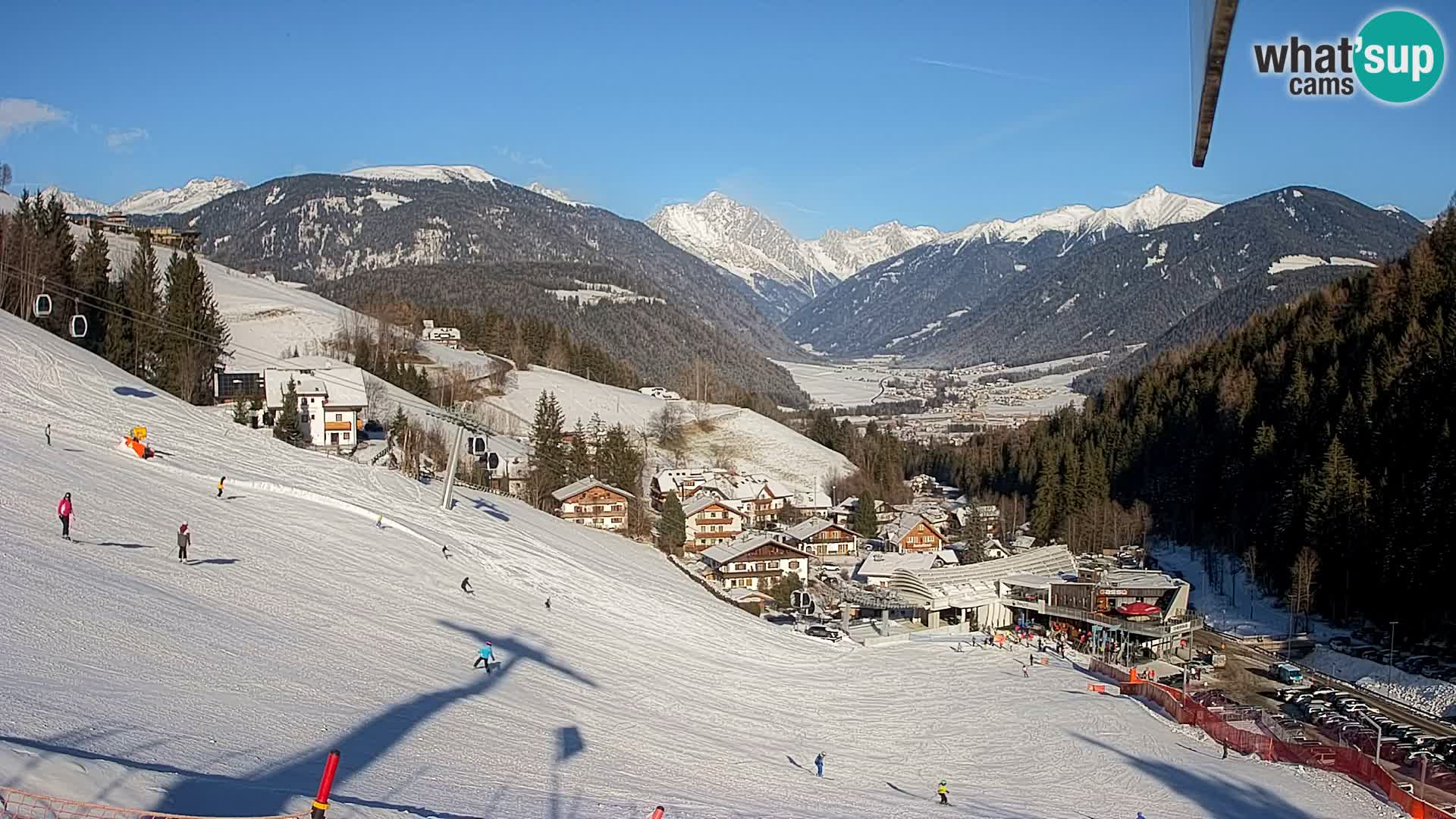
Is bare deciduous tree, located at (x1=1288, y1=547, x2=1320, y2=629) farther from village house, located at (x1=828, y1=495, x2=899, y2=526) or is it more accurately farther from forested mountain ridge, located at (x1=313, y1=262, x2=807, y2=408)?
forested mountain ridge, located at (x1=313, y1=262, x2=807, y2=408)

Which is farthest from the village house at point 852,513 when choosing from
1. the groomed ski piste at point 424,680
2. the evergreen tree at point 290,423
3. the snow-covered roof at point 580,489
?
the groomed ski piste at point 424,680

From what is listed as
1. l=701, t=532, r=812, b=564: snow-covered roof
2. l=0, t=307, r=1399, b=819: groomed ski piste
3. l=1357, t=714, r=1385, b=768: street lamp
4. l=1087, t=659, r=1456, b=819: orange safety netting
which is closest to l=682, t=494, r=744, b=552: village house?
l=701, t=532, r=812, b=564: snow-covered roof

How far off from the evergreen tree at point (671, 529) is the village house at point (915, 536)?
43.9ft

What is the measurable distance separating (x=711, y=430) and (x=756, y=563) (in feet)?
132

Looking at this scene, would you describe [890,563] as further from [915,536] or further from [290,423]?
[290,423]

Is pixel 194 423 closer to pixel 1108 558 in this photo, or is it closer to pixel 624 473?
pixel 624 473

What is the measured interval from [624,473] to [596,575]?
3404cm

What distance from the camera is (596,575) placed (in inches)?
1262

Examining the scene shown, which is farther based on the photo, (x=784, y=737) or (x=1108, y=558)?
(x=1108, y=558)

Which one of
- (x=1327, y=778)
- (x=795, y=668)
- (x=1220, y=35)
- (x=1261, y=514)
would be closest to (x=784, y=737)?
(x=795, y=668)

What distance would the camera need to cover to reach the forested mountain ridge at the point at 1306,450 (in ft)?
139

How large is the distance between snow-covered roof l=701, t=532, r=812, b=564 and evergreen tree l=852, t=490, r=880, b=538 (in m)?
11.0

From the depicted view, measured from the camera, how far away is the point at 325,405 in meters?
56.9

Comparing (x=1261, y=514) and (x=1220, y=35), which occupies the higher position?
(x=1220, y=35)
